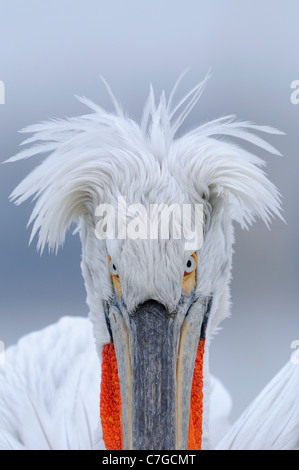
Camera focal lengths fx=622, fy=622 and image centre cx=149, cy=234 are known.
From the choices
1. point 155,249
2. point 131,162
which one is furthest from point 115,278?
point 131,162

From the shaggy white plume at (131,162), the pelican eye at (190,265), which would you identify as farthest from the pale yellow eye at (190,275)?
the shaggy white plume at (131,162)

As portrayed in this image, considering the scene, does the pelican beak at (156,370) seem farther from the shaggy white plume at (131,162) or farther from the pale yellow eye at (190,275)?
the shaggy white plume at (131,162)

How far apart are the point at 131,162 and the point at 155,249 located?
8.2 inches

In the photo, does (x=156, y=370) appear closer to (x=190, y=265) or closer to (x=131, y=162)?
(x=190, y=265)

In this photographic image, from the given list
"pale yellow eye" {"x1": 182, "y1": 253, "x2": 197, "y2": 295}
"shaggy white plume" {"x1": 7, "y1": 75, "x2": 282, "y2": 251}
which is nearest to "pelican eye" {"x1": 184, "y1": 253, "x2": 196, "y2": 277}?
"pale yellow eye" {"x1": 182, "y1": 253, "x2": 197, "y2": 295}

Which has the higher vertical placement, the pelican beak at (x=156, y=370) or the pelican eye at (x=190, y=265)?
the pelican eye at (x=190, y=265)

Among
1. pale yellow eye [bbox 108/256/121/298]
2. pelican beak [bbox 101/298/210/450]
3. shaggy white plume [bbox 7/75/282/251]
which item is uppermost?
shaggy white plume [bbox 7/75/282/251]

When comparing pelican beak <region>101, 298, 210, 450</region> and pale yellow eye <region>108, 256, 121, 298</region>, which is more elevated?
pale yellow eye <region>108, 256, 121, 298</region>

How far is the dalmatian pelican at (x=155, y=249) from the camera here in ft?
3.87

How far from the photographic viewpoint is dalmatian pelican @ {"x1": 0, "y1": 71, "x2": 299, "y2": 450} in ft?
3.87

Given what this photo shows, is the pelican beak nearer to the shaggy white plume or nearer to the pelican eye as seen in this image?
the pelican eye

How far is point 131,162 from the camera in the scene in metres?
1.27

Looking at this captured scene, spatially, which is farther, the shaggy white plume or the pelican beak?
the shaggy white plume

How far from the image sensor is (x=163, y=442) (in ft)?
3.81
